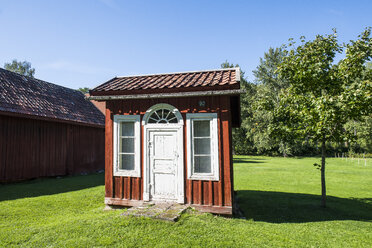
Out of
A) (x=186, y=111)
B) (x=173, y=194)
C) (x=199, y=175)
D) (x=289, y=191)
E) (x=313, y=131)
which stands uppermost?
(x=186, y=111)

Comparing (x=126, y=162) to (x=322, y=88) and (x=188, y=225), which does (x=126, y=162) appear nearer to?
(x=188, y=225)

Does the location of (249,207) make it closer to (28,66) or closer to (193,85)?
(193,85)

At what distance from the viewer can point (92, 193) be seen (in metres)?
9.24

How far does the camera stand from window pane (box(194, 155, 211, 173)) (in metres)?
6.44

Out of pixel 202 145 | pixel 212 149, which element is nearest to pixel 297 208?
pixel 212 149

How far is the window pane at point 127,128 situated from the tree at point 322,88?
180 inches

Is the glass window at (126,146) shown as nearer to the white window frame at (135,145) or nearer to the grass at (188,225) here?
the white window frame at (135,145)

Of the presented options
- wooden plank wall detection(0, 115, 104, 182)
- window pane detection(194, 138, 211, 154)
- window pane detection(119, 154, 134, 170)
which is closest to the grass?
window pane detection(119, 154, 134, 170)

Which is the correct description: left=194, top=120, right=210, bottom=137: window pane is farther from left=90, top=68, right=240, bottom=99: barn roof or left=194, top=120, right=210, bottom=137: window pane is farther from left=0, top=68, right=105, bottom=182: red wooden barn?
left=0, top=68, right=105, bottom=182: red wooden barn

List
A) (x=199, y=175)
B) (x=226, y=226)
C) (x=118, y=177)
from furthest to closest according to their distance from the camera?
(x=118, y=177) → (x=199, y=175) → (x=226, y=226)

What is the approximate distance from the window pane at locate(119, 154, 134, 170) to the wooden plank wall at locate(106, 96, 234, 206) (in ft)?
0.96

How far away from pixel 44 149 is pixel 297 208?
12113 mm

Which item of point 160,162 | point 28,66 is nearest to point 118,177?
point 160,162

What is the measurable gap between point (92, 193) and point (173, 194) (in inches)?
163
